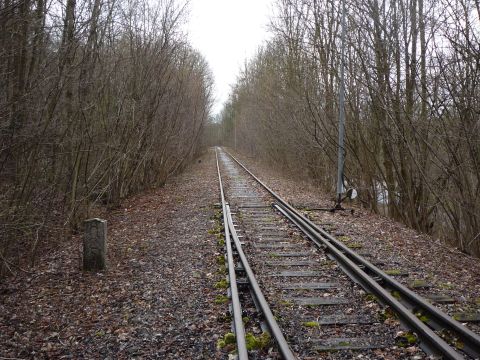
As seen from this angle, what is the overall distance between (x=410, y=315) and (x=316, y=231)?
14.9ft

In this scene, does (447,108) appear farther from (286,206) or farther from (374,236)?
(286,206)

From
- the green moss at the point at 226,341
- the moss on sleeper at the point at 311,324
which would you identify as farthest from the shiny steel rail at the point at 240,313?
the moss on sleeper at the point at 311,324

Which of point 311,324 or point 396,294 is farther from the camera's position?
point 396,294

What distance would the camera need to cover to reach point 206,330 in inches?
187

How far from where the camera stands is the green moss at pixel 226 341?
436 cm

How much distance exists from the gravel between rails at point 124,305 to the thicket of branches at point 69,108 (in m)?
0.94

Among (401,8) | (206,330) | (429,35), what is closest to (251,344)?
(206,330)

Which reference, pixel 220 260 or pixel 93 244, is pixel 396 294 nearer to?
pixel 220 260

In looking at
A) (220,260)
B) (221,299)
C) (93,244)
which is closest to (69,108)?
(93,244)

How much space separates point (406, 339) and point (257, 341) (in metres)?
1.48

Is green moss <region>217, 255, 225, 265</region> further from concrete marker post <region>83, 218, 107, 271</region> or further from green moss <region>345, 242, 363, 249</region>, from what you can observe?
green moss <region>345, 242, 363, 249</region>

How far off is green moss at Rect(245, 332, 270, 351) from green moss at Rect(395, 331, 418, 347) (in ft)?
4.21

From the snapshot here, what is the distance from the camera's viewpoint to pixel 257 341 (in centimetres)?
431

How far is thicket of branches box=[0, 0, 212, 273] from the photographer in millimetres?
6625
